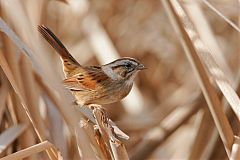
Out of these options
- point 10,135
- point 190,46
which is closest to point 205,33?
point 190,46

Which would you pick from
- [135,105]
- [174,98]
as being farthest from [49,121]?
[174,98]

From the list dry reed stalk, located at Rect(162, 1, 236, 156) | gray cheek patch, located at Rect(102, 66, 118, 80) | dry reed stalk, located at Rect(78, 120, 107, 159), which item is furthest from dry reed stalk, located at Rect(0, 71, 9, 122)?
dry reed stalk, located at Rect(162, 1, 236, 156)

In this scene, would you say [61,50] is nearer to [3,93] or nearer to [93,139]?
[3,93]

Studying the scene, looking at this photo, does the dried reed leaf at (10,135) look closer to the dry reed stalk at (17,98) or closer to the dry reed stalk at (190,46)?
the dry reed stalk at (17,98)

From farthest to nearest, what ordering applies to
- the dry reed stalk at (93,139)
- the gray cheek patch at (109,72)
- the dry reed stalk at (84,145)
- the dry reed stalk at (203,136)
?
the gray cheek patch at (109,72)
the dry reed stalk at (203,136)
the dry reed stalk at (93,139)
the dry reed stalk at (84,145)

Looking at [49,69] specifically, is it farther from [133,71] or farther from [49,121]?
[133,71]

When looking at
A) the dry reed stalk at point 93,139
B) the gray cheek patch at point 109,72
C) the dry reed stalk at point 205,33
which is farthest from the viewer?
the dry reed stalk at point 205,33

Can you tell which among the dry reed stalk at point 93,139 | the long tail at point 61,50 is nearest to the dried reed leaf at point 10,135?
the dry reed stalk at point 93,139

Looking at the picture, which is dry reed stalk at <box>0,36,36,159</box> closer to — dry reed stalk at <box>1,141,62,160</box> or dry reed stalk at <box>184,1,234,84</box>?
dry reed stalk at <box>1,141,62,160</box>
